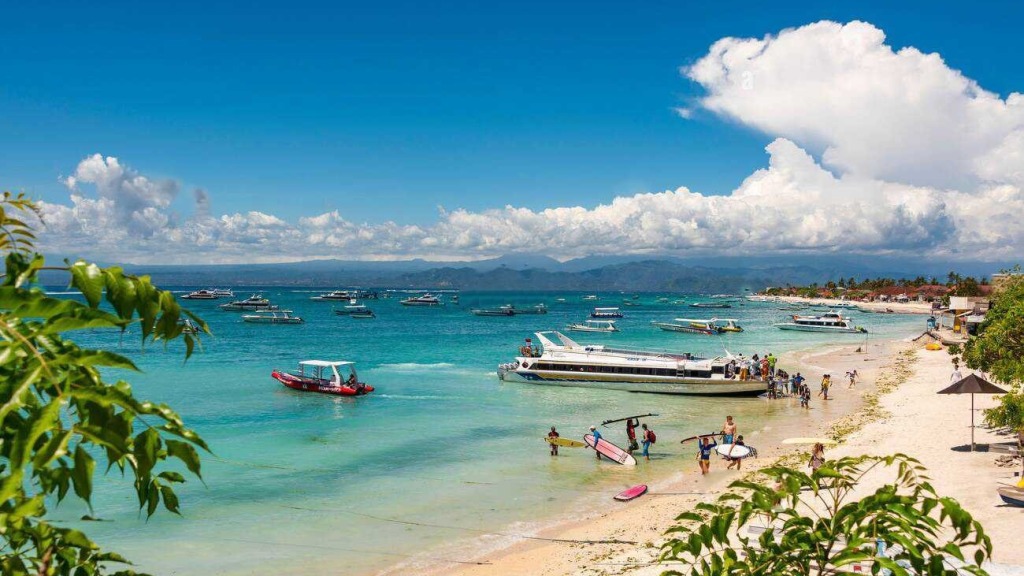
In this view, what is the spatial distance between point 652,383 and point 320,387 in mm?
23516

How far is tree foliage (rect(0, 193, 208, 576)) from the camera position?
192 cm

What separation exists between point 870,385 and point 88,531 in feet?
164

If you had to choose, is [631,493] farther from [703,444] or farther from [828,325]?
[828,325]

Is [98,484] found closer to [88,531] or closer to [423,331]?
[88,531]

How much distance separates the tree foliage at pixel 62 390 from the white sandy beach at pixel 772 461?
10030 mm

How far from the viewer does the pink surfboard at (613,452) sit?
28.3 metres

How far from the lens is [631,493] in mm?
24031

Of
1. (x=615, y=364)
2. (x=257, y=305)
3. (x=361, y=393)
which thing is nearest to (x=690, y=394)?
(x=615, y=364)

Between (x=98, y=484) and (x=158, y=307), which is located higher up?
(x=158, y=307)

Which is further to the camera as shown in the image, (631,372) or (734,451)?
(631,372)

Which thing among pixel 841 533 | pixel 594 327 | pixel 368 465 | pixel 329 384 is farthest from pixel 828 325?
pixel 841 533

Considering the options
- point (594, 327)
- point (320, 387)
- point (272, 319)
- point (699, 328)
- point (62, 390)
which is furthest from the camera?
point (272, 319)

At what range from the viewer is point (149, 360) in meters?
68.8

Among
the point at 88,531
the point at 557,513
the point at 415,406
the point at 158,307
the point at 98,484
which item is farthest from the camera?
the point at 415,406
